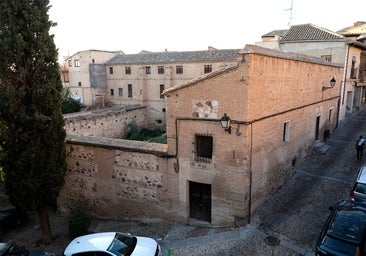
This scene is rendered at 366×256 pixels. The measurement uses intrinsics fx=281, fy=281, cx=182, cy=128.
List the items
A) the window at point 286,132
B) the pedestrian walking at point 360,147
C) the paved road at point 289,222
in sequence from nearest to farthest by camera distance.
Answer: the paved road at point 289,222 < the window at point 286,132 < the pedestrian walking at point 360,147

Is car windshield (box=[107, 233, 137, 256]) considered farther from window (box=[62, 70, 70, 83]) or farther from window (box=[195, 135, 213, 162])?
window (box=[62, 70, 70, 83])

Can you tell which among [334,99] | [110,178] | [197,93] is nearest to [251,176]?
[197,93]

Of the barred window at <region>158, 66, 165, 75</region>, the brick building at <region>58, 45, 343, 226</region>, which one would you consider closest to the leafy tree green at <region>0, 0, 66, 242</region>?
the brick building at <region>58, 45, 343, 226</region>

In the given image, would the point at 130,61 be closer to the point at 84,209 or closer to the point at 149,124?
the point at 149,124

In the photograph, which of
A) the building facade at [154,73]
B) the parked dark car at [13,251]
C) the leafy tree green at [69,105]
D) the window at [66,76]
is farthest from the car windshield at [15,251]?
the window at [66,76]

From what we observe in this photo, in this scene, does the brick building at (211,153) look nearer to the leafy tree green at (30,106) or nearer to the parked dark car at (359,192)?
the leafy tree green at (30,106)

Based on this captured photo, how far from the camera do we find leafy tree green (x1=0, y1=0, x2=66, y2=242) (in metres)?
9.52

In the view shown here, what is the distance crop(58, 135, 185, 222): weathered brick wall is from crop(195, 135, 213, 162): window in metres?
1.19

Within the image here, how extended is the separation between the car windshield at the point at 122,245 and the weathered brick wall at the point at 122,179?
280 centimetres

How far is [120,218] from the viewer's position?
41.1ft

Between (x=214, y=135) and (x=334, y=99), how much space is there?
44.8ft

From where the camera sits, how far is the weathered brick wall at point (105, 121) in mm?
28436

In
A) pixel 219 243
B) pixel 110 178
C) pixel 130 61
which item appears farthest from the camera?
pixel 130 61

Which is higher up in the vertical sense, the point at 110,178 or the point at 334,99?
the point at 334,99
